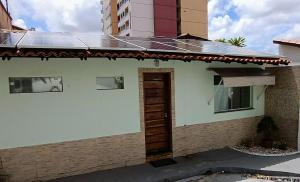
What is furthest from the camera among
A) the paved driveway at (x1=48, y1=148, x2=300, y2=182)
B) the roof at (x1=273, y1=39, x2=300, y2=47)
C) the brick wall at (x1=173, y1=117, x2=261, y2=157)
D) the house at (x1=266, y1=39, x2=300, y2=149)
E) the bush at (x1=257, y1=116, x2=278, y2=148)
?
the roof at (x1=273, y1=39, x2=300, y2=47)

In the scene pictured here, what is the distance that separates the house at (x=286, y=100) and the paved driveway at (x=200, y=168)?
1072 millimetres

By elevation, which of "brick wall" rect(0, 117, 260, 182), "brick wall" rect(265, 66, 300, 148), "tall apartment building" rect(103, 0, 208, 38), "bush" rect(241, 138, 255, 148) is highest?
"tall apartment building" rect(103, 0, 208, 38)

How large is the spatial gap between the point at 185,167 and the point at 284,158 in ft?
11.7

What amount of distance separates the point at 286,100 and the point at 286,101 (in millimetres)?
39

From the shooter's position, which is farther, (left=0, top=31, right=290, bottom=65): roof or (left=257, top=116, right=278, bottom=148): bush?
(left=257, top=116, right=278, bottom=148): bush

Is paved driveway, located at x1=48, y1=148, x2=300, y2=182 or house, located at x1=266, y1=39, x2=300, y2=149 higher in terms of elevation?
house, located at x1=266, y1=39, x2=300, y2=149

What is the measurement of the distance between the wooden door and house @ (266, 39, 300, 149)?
456cm

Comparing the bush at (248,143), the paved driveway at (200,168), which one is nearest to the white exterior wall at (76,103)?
the paved driveway at (200,168)

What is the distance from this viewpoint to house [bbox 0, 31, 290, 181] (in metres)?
6.86

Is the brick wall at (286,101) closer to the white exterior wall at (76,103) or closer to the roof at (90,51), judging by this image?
the roof at (90,51)

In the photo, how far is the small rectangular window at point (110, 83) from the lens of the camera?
26.0ft

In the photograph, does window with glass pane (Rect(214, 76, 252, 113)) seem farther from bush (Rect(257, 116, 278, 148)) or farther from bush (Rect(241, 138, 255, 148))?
bush (Rect(241, 138, 255, 148))

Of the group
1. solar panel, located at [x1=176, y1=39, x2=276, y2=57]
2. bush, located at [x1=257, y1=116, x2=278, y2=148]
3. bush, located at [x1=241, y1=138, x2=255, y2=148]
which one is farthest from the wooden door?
bush, located at [x1=257, y1=116, x2=278, y2=148]

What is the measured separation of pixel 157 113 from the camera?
359 inches
